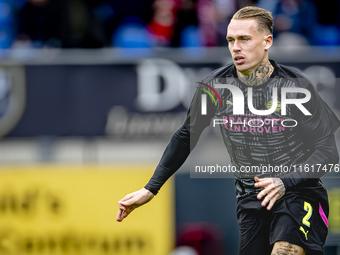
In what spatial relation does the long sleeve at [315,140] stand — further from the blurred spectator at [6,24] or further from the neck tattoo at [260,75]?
the blurred spectator at [6,24]

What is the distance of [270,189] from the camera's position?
3.46 m

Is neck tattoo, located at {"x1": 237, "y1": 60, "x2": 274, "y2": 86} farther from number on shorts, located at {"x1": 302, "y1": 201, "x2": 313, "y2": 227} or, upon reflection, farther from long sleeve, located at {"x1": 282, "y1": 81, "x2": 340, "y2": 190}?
number on shorts, located at {"x1": 302, "y1": 201, "x2": 313, "y2": 227}

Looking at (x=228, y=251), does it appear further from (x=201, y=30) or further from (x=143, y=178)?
(x=201, y=30)

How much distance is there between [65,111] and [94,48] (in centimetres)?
107

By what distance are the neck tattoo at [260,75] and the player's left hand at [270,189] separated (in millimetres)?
675

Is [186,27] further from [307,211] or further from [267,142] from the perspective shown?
[307,211]

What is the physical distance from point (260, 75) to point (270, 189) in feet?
2.53

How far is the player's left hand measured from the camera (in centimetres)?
345

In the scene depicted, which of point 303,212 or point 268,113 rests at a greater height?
point 268,113

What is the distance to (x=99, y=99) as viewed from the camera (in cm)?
851

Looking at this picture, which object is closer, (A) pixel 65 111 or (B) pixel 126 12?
(A) pixel 65 111

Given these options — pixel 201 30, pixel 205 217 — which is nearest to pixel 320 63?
pixel 201 30

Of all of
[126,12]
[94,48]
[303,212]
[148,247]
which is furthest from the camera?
[126,12]

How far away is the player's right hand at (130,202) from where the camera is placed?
3689mm
